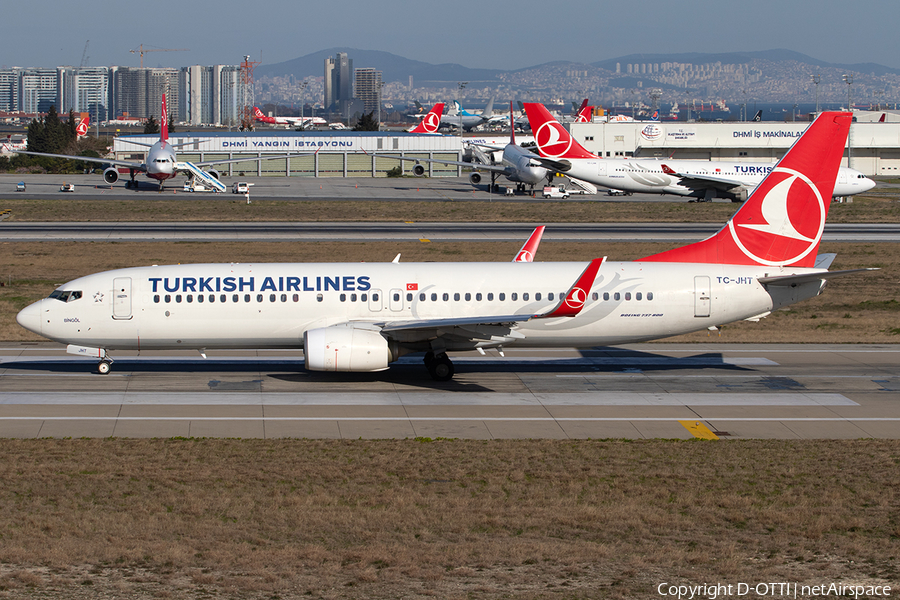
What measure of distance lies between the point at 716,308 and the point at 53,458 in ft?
66.8

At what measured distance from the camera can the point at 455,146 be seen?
136 meters

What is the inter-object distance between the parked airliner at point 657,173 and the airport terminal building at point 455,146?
1536 inches

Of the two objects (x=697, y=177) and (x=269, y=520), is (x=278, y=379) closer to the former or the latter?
(x=269, y=520)

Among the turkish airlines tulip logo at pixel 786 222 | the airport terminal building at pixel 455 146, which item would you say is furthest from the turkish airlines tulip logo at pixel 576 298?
the airport terminal building at pixel 455 146

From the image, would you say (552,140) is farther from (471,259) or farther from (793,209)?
(793,209)

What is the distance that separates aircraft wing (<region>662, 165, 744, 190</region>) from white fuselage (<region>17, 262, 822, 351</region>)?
61.9m

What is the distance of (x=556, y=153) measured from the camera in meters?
91.2

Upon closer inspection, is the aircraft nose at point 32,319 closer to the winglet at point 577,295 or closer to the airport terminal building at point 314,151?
the winglet at point 577,295

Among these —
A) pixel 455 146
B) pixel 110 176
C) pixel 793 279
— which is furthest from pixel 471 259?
pixel 455 146

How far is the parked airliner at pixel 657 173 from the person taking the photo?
294 feet

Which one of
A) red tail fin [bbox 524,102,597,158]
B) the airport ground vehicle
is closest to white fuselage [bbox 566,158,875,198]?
red tail fin [bbox 524,102,597,158]

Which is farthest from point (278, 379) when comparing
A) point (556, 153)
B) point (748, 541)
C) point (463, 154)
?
point (463, 154)

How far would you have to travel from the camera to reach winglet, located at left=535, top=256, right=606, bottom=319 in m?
26.2

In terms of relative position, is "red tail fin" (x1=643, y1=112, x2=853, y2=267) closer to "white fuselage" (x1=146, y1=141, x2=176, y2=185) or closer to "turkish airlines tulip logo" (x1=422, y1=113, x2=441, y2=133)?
"white fuselage" (x1=146, y1=141, x2=176, y2=185)
